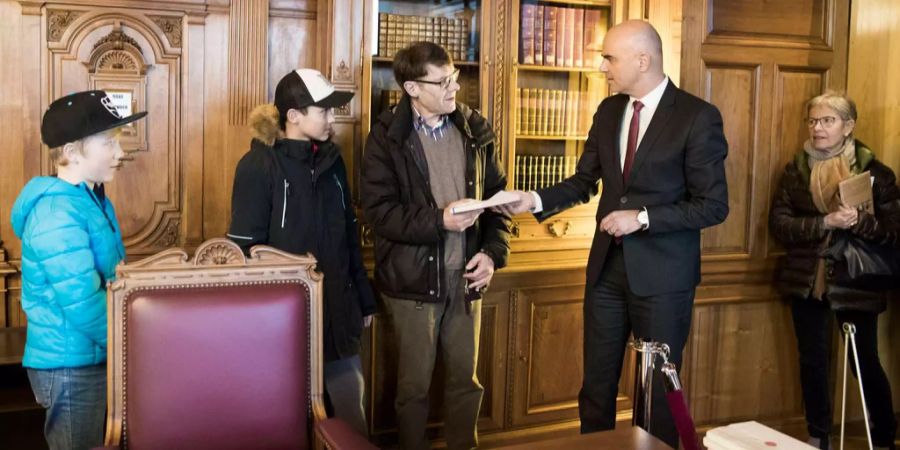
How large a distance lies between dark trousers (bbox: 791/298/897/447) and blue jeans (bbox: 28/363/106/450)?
2.94 meters

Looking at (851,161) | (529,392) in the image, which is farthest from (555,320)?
(851,161)

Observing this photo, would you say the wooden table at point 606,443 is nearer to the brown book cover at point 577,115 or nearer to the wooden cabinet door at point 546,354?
the wooden cabinet door at point 546,354

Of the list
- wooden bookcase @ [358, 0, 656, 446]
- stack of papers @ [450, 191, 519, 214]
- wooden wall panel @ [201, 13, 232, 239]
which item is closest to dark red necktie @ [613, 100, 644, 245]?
stack of papers @ [450, 191, 519, 214]

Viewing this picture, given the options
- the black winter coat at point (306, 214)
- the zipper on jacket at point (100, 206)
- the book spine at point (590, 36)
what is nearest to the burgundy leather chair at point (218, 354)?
the zipper on jacket at point (100, 206)

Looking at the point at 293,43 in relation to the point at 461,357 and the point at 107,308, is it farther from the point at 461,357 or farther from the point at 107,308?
the point at 107,308

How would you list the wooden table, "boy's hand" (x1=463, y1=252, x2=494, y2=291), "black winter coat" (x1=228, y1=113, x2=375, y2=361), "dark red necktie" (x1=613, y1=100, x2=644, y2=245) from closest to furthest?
the wooden table
"black winter coat" (x1=228, y1=113, x2=375, y2=361)
"dark red necktie" (x1=613, y1=100, x2=644, y2=245)
"boy's hand" (x1=463, y1=252, x2=494, y2=291)

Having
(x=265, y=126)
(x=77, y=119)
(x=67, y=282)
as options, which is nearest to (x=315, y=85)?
(x=265, y=126)

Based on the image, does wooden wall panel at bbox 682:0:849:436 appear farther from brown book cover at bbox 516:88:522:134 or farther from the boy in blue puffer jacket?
the boy in blue puffer jacket

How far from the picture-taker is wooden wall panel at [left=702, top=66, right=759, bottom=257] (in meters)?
3.96

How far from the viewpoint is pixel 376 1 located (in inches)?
145

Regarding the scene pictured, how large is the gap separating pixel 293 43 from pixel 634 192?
62.1 inches

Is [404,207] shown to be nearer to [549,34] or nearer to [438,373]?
[438,373]

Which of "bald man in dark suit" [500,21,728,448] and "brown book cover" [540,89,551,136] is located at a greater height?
A: "brown book cover" [540,89,551,136]

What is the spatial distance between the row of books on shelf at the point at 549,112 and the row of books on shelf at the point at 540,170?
0.12 meters
